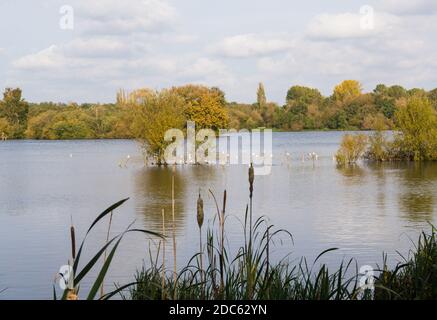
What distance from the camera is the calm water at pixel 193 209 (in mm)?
9891

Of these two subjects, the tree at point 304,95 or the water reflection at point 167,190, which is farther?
the tree at point 304,95

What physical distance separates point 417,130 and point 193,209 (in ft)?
58.5

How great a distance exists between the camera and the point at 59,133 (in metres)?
74.7

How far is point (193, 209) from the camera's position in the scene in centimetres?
1516

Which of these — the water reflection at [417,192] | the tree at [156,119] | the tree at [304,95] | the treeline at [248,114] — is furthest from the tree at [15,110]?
the water reflection at [417,192]

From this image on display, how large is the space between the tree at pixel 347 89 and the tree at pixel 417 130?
46902 mm

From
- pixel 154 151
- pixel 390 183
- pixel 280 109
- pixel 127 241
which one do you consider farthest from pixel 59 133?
pixel 127 241

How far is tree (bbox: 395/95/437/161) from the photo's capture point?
30109 mm

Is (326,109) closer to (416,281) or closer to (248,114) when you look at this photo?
(248,114)

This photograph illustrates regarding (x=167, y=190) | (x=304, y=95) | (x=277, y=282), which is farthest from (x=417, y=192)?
(x=304, y=95)

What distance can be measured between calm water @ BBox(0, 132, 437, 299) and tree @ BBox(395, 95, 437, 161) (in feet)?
8.14

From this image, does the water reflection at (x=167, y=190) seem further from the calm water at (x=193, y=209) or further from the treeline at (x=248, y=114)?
the treeline at (x=248, y=114)

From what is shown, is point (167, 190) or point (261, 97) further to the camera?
point (261, 97)

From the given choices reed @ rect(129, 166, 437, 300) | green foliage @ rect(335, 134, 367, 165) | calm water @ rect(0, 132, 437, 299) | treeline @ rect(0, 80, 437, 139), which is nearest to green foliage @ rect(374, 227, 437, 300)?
reed @ rect(129, 166, 437, 300)
